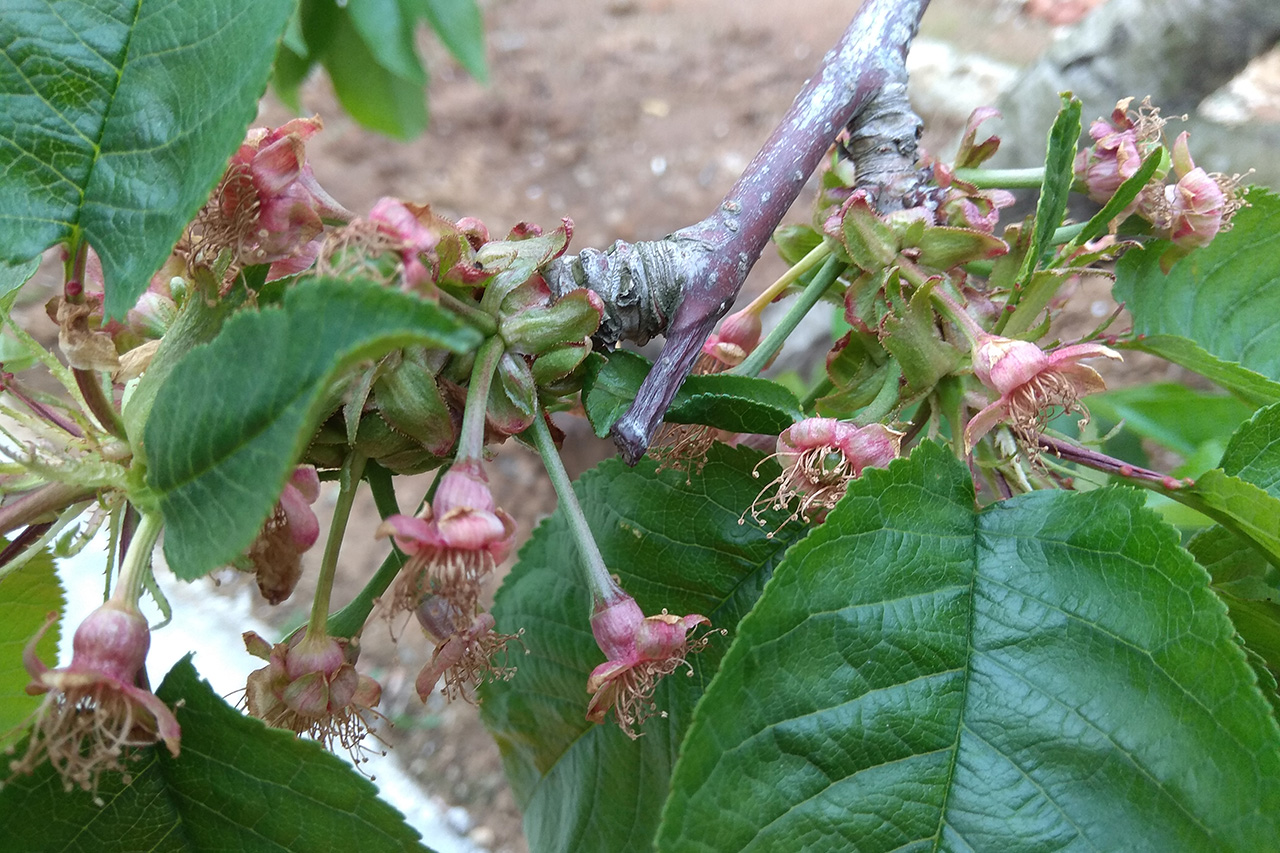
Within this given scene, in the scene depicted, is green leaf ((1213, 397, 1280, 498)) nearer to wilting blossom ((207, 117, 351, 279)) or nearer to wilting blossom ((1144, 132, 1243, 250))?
wilting blossom ((1144, 132, 1243, 250))

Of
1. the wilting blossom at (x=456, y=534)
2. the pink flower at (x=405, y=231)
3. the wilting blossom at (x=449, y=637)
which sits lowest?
the wilting blossom at (x=449, y=637)

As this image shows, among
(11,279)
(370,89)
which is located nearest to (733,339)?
(11,279)

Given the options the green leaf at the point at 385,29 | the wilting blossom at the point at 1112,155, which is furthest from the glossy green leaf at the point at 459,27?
the wilting blossom at the point at 1112,155

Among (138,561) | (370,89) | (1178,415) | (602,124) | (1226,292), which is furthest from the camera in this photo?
(602,124)

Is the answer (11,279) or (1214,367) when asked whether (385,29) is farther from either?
(1214,367)

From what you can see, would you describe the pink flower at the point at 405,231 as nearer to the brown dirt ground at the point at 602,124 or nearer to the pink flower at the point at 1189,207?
the pink flower at the point at 1189,207

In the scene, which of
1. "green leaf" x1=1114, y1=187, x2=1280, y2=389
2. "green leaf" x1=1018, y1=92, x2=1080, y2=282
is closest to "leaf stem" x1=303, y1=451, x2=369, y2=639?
"green leaf" x1=1018, y1=92, x2=1080, y2=282
